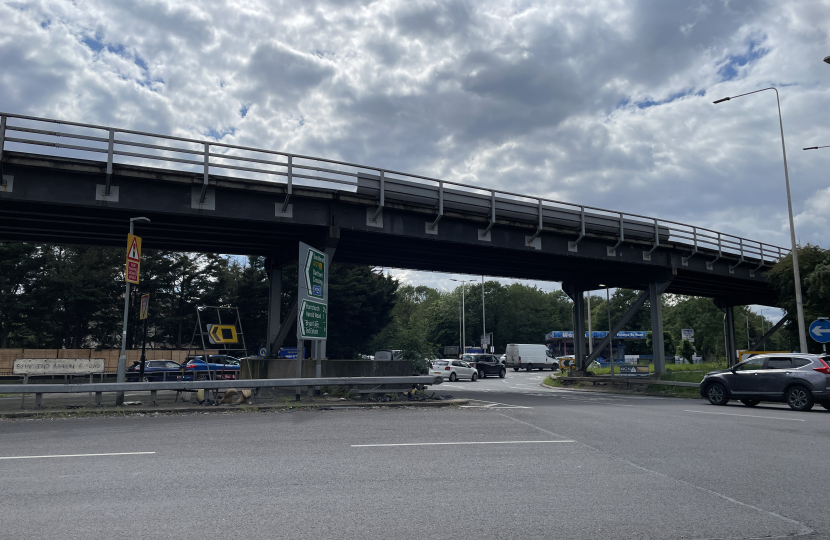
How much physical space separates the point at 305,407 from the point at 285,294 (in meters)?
37.8

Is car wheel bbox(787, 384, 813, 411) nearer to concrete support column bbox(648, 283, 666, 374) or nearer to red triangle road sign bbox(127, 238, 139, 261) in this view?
concrete support column bbox(648, 283, 666, 374)

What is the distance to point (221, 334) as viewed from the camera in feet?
77.7

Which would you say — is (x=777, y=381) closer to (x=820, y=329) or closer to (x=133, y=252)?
(x=820, y=329)

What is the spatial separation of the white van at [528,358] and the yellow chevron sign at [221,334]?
4207 centimetres

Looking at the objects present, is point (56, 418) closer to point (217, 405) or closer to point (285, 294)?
point (217, 405)

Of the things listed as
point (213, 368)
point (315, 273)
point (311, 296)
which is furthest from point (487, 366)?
point (311, 296)

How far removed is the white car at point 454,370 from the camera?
134 ft

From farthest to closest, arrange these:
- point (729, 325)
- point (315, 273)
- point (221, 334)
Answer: point (729, 325), point (221, 334), point (315, 273)

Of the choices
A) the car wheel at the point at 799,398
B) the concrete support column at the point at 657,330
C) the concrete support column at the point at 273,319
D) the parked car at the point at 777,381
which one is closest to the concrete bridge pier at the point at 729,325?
the concrete support column at the point at 657,330

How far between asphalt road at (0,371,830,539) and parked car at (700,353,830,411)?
5398mm

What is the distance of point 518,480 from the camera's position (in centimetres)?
661

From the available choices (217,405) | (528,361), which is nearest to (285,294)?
(528,361)

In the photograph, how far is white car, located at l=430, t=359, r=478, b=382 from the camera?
40750 mm

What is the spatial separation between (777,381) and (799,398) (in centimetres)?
69
